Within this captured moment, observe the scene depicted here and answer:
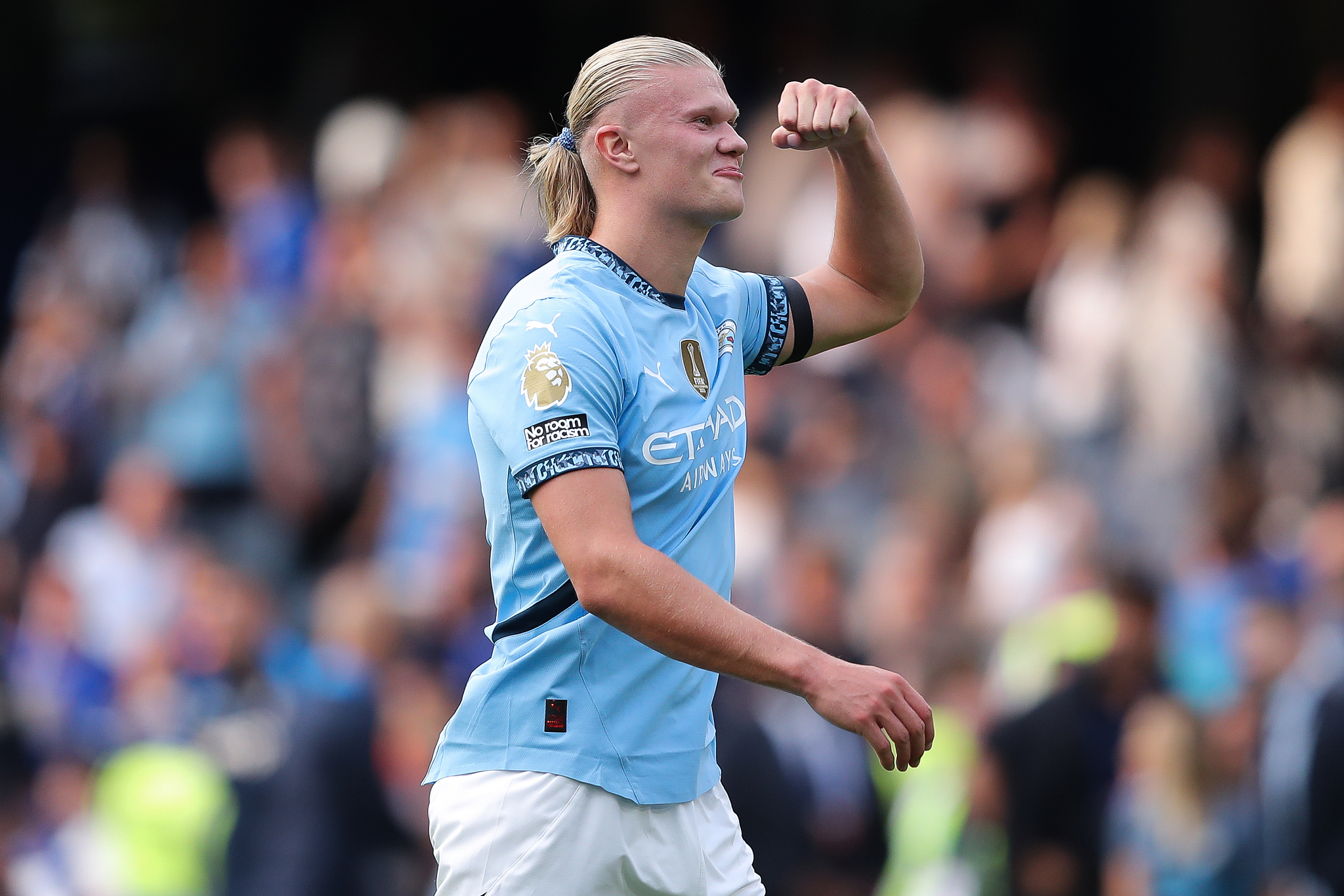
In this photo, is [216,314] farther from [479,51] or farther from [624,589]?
[624,589]

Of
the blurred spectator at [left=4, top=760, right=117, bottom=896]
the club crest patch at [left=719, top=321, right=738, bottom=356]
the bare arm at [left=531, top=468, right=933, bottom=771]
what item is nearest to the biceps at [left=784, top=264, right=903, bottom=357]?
the club crest patch at [left=719, top=321, right=738, bottom=356]

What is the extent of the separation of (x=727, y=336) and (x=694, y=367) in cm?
24

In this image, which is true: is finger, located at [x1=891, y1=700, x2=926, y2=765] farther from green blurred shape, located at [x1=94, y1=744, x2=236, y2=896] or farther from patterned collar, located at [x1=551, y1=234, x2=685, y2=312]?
green blurred shape, located at [x1=94, y1=744, x2=236, y2=896]

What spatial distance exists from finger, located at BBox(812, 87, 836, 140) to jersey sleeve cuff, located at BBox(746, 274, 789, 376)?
51cm

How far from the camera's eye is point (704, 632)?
3.54m

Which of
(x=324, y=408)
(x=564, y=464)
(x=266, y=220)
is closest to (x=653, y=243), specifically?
(x=564, y=464)

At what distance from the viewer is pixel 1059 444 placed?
1011 cm

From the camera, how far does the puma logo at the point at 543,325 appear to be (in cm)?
381

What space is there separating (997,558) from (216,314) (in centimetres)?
546

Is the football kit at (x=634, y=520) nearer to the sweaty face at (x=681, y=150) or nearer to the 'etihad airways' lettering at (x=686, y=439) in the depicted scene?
the 'etihad airways' lettering at (x=686, y=439)

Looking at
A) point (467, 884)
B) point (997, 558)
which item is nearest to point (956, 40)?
point (997, 558)

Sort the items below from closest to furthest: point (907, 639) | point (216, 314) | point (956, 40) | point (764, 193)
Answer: point (907, 639) < point (764, 193) < point (216, 314) < point (956, 40)

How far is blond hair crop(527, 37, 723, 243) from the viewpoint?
4117mm

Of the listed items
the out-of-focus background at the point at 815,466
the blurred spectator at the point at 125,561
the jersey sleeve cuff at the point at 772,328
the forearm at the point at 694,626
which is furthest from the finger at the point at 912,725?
the blurred spectator at the point at 125,561
